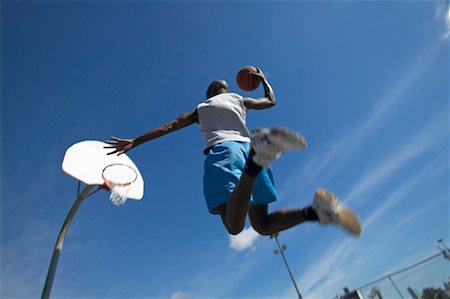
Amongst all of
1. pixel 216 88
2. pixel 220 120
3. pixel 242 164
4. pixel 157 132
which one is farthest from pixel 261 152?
pixel 216 88

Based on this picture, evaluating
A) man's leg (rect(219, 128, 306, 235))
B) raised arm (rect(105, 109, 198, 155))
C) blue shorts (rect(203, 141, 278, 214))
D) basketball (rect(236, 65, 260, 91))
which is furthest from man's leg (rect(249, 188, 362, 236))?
basketball (rect(236, 65, 260, 91))

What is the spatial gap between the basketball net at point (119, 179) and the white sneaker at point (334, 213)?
535cm

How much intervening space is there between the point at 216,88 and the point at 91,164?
502 centimetres

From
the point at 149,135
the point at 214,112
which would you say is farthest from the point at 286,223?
the point at 149,135

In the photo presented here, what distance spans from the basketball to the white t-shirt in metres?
1.07

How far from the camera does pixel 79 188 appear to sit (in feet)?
20.9

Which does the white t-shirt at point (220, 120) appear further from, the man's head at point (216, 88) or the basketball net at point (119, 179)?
the basketball net at point (119, 179)

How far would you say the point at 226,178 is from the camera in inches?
97.6

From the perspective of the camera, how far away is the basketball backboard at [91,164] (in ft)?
21.4

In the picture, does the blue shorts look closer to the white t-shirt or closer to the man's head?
the white t-shirt

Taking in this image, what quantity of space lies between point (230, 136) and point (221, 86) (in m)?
0.97

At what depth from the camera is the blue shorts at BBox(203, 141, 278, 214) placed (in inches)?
96.8

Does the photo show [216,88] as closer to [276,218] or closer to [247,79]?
[247,79]

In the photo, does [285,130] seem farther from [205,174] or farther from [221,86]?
[221,86]
